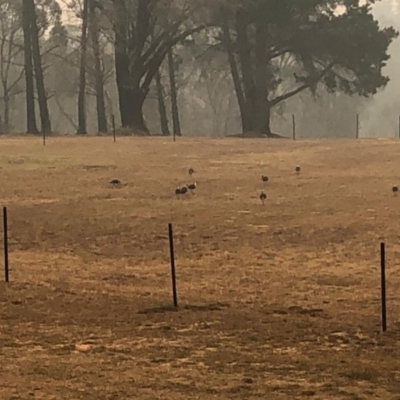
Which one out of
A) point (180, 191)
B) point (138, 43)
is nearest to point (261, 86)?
point (138, 43)

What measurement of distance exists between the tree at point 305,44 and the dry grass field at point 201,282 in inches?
640

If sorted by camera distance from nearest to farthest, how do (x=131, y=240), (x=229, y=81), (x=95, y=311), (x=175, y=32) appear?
(x=95, y=311) → (x=131, y=240) → (x=175, y=32) → (x=229, y=81)

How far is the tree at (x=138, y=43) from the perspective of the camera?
39688 mm

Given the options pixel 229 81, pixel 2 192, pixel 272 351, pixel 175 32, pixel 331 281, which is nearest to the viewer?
pixel 272 351

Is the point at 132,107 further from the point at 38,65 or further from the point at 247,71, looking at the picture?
the point at 247,71

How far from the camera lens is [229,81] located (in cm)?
6800

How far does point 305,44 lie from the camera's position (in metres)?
41.1

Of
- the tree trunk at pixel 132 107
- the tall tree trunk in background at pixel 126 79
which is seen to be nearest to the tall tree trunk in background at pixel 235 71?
the tall tree trunk in background at pixel 126 79

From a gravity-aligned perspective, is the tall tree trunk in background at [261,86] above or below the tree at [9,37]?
below

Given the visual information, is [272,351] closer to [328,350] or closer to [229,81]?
[328,350]

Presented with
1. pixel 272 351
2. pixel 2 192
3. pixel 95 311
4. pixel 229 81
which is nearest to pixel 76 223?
pixel 2 192

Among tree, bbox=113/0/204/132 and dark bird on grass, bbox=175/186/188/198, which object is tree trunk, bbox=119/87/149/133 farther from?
dark bird on grass, bbox=175/186/188/198

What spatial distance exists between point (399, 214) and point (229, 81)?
51580 millimetres

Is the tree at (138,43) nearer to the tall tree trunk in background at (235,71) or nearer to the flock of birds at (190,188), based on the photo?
the tall tree trunk in background at (235,71)
